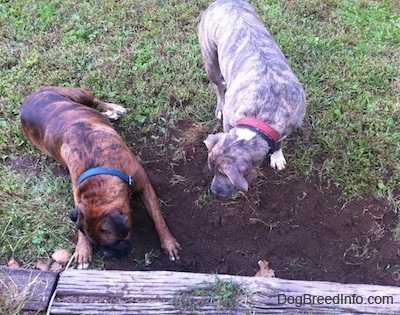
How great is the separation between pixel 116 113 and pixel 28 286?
2377 mm

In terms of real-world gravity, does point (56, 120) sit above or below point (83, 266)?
above

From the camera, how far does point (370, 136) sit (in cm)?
465

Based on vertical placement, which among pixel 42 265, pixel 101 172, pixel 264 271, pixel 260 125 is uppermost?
pixel 260 125

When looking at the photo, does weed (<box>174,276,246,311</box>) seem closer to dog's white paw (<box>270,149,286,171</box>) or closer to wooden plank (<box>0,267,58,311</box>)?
wooden plank (<box>0,267,58,311</box>)

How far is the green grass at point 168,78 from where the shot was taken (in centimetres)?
427

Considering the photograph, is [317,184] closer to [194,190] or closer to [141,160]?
[194,190]

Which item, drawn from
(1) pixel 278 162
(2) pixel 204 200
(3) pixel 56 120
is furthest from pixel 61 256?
(1) pixel 278 162

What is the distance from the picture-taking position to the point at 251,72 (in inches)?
150

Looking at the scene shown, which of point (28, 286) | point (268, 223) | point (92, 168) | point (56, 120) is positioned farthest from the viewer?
point (56, 120)

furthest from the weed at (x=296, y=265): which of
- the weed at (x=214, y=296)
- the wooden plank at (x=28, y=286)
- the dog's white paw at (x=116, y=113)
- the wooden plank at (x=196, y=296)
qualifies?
the dog's white paw at (x=116, y=113)

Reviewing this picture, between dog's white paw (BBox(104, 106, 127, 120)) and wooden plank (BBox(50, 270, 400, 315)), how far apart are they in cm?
220

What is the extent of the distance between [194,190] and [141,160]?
71 centimetres

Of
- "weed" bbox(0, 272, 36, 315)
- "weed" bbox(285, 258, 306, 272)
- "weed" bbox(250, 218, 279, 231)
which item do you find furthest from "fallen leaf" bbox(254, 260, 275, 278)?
"weed" bbox(0, 272, 36, 315)

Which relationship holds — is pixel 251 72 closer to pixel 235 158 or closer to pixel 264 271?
pixel 235 158
